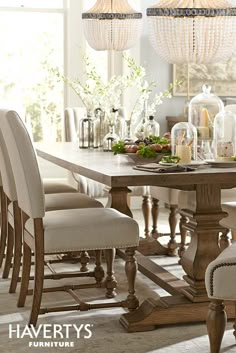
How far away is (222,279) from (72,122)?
10.5 ft

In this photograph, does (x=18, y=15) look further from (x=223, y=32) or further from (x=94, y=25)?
(x=223, y=32)

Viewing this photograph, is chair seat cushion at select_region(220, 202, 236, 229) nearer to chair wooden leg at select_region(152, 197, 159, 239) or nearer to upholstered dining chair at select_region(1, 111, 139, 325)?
upholstered dining chair at select_region(1, 111, 139, 325)

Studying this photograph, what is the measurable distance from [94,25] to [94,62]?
222 cm

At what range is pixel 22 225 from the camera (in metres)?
4.11

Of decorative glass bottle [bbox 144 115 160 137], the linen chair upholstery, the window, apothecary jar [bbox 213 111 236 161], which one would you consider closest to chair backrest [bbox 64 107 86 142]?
decorative glass bottle [bbox 144 115 160 137]

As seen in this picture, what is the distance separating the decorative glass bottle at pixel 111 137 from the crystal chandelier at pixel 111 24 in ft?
2.20

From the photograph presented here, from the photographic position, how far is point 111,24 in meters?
5.34

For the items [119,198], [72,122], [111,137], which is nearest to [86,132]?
[111,137]

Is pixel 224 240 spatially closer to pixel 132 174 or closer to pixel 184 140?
pixel 184 140

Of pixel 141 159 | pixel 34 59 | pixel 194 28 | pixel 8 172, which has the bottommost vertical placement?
pixel 8 172

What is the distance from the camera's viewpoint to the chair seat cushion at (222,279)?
294cm

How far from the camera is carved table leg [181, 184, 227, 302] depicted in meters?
3.74

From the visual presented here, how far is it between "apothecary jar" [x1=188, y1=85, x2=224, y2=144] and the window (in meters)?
3.21

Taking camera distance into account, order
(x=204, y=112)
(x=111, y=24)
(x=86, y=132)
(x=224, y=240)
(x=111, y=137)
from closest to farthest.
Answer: (x=204, y=112) → (x=224, y=240) → (x=111, y=137) → (x=86, y=132) → (x=111, y=24)
